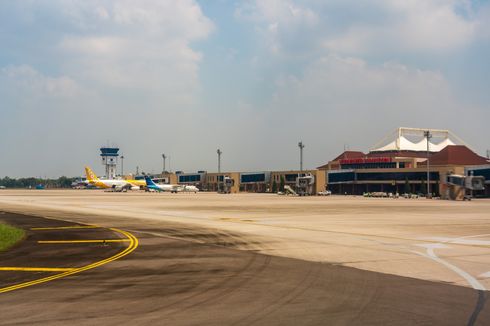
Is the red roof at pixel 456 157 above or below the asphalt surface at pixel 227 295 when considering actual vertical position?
above

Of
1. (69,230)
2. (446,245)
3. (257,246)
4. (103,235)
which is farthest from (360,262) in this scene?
(69,230)

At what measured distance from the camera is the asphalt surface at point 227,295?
1087cm

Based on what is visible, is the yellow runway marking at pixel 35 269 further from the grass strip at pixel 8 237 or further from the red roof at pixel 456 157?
the red roof at pixel 456 157

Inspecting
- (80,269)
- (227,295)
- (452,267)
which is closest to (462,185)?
(452,267)

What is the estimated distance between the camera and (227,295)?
43.1ft

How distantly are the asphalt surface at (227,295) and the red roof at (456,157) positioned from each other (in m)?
165

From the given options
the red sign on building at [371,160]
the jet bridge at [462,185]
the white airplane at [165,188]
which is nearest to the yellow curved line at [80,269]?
the jet bridge at [462,185]

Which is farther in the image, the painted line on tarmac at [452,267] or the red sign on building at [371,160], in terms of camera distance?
the red sign on building at [371,160]

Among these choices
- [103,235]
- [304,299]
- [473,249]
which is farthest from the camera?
[103,235]

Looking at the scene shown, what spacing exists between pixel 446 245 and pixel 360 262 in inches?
323

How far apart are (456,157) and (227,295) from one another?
573ft

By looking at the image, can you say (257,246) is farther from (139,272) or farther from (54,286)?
(54,286)

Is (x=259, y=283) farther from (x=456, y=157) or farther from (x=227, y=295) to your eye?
(x=456, y=157)

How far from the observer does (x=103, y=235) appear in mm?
29797
